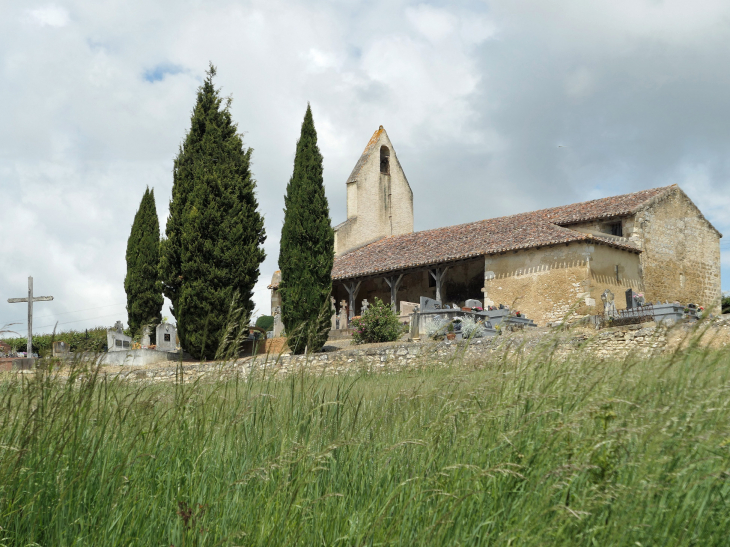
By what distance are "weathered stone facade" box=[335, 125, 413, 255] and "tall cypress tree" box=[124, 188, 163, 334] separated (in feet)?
29.9

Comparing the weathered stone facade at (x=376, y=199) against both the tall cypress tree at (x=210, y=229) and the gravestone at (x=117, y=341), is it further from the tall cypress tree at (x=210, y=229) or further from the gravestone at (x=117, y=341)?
the gravestone at (x=117, y=341)

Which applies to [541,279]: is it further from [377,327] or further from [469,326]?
[469,326]

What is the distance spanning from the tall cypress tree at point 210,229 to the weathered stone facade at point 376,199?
12485mm

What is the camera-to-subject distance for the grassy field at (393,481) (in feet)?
7.61

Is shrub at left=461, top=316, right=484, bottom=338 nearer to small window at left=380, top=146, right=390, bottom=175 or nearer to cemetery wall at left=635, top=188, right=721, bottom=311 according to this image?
cemetery wall at left=635, top=188, right=721, bottom=311

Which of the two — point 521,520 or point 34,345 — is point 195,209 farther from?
point 521,520

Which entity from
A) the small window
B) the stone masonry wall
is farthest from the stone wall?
the small window

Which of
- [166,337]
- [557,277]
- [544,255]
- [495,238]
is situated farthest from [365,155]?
[166,337]

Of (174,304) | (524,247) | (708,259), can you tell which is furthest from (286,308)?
(708,259)

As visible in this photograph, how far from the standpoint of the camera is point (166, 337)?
20.1 m

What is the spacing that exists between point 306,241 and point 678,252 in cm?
1543

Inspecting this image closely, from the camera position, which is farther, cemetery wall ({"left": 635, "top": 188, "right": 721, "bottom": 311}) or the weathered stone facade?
the weathered stone facade

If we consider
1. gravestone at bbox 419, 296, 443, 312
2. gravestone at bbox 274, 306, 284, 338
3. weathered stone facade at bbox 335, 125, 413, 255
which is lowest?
gravestone at bbox 274, 306, 284, 338

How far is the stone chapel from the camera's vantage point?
68.0 ft
